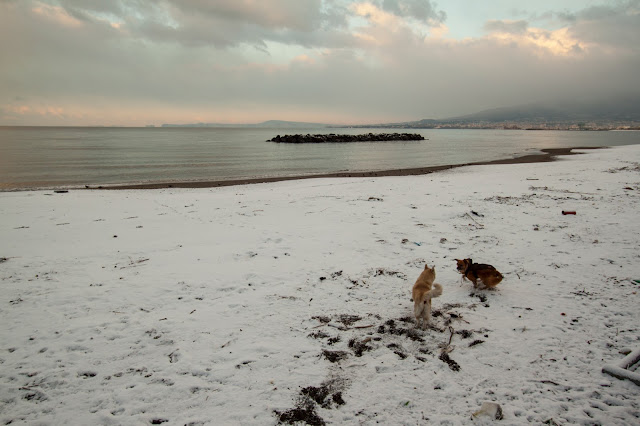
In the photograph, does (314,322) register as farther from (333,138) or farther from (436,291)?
(333,138)

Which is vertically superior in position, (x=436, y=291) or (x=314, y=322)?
(x=436, y=291)

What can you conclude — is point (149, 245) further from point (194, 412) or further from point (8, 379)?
point (194, 412)

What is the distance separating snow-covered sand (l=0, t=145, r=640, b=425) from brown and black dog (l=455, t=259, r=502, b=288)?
0.69ft

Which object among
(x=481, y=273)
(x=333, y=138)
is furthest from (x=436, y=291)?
(x=333, y=138)

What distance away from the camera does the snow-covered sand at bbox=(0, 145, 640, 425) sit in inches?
113

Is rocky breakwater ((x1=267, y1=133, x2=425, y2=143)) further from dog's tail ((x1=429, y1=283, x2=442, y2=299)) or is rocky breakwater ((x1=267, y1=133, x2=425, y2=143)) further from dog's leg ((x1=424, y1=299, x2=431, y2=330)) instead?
dog's tail ((x1=429, y1=283, x2=442, y2=299))

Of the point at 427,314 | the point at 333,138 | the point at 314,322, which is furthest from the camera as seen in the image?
the point at 333,138

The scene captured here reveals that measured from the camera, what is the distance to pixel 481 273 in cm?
474

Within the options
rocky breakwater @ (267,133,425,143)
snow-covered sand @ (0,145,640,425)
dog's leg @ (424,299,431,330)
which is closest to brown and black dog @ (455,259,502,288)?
snow-covered sand @ (0,145,640,425)

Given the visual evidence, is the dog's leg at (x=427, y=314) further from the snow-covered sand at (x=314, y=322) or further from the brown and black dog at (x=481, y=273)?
the brown and black dog at (x=481, y=273)

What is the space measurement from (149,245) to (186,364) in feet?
14.8

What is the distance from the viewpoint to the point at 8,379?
3.17 m

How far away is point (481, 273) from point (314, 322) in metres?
2.68

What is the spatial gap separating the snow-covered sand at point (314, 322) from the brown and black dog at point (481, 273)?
0.69ft
